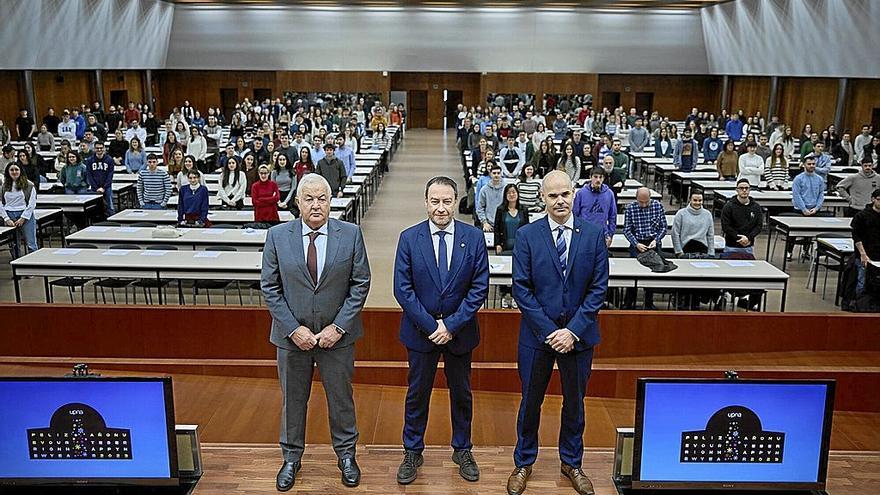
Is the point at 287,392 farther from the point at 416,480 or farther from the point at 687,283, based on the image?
the point at 687,283

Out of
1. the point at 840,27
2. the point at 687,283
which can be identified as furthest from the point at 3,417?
the point at 840,27

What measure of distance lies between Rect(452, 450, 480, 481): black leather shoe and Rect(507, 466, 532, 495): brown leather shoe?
16cm

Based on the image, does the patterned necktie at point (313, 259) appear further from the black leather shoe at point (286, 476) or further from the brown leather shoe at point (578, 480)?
the brown leather shoe at point (578, 480)

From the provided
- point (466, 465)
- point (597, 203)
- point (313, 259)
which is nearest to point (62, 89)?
point (597, 203)

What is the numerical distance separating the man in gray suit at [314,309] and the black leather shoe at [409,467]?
0.20m

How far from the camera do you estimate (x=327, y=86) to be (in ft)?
90.8

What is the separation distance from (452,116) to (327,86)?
16.0 ft

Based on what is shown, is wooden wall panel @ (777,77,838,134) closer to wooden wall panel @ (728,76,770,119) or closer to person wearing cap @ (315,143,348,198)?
wooden wall panel @ (728,76,770,119)

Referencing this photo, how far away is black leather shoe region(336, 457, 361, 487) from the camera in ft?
11.3

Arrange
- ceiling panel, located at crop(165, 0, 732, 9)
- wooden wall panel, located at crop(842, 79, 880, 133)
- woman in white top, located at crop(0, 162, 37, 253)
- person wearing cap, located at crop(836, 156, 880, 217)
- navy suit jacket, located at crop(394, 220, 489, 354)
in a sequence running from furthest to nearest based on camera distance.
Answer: ceiling panel, located at crop(165, 0, 732, 9), wooden wall panel, located at crop(842, 79, 880, 133), person wearing cap, located at crop(836, 156, 880, 217), woman in white top, located at crop(0, 162, 37, 253), navy suit jacket, located at crop(394, 220, 489, 354)

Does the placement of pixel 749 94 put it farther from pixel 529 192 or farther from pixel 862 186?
pixel 529 192

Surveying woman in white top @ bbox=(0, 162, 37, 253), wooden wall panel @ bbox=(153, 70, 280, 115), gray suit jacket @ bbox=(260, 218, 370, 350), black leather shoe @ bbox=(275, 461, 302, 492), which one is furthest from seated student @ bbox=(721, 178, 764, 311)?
wooden wall panel @ bbox=(153, 70, 280, 115)

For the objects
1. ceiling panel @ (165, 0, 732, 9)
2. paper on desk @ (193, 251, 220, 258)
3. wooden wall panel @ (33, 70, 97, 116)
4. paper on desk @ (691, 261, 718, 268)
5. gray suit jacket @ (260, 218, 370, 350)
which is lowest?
paper on desk @ (691, 261, 718, 268)

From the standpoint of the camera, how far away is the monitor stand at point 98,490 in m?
3.01
